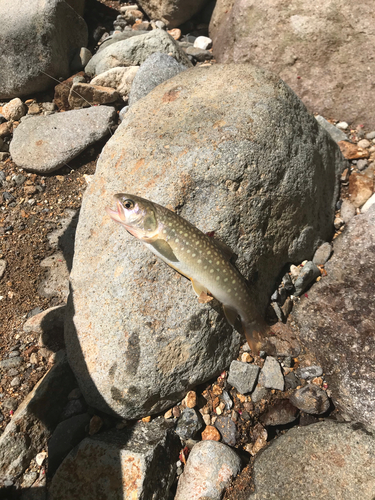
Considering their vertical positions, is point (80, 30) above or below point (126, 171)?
above

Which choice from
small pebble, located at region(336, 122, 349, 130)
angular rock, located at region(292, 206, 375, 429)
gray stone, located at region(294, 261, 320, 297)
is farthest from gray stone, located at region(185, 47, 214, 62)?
gray stone, located at region(294, 261, 320, 297)

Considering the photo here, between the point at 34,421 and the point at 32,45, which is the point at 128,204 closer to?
the point at 34,421

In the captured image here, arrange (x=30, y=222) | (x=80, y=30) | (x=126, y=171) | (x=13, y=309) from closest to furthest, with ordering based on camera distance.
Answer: (x=126, y=171) < (x=13, y=309) < (x=30, y=222) < (x=80, y=30)

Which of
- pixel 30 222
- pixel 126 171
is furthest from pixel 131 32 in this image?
pixel 126 171

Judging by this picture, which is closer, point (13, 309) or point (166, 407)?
point (166, 407)

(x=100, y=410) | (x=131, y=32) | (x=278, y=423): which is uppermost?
(x=131, y=32)

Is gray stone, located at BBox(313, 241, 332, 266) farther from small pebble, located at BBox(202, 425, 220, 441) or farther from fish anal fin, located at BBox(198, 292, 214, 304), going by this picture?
small pebble, located at BBox(202, 425, 220, 441)

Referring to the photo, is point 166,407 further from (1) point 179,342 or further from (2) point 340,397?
(2) point 340,397

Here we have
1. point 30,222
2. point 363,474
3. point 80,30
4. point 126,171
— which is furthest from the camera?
point 80,30
